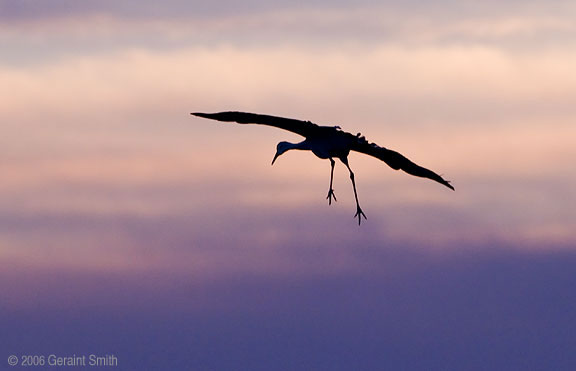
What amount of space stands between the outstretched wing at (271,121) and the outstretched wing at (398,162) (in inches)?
92.7

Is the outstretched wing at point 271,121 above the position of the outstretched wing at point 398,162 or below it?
above

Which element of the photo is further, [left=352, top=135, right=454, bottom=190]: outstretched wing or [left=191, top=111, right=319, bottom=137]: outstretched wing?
[left=352, top=135, right=454, bottom=190]: outstretched wing

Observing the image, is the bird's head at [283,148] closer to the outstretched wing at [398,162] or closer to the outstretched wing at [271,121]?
the outstretched wing at [271,121]

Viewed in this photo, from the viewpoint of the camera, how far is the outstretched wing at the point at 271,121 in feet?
215

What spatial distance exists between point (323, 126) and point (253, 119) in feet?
8.97

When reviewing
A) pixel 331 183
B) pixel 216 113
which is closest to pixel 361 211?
pixel 331 183

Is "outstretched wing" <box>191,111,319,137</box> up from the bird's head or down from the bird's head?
up

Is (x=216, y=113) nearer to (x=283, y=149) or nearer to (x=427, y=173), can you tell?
(x=283, y=149)

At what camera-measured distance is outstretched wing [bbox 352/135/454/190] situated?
68.6m

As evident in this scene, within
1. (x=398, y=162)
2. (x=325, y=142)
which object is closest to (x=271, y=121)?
(x=325, y=142)

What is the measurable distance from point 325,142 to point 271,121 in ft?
8.72

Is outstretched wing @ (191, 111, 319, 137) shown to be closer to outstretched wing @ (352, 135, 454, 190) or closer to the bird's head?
the bird's head

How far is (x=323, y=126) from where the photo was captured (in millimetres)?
65875

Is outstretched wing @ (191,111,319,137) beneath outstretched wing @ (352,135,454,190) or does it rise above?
above
